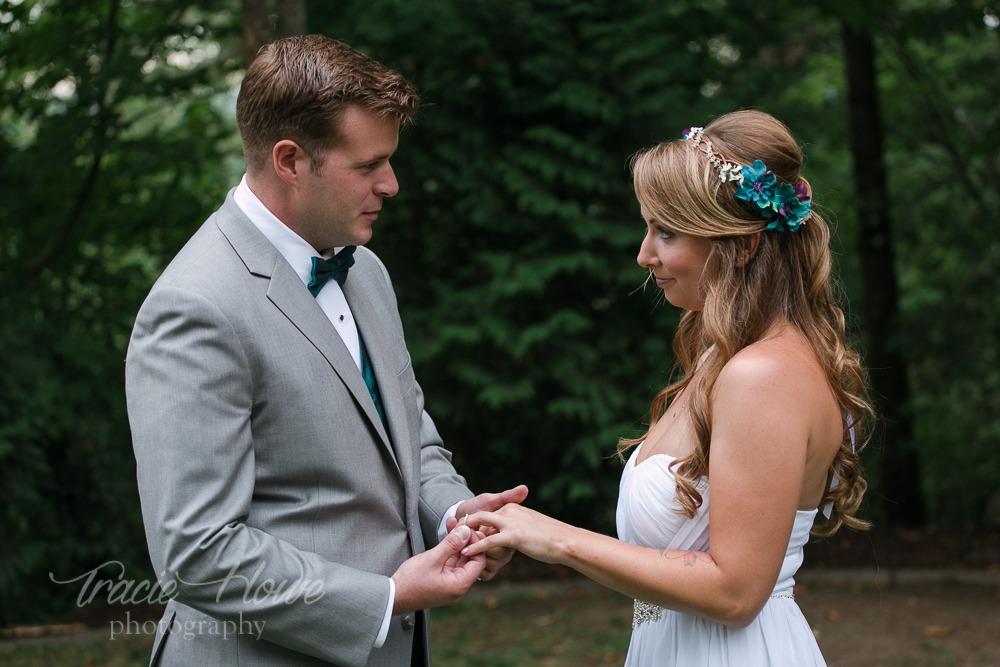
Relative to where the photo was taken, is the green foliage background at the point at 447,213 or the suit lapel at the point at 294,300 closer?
the suit lapel at the point at 294,300

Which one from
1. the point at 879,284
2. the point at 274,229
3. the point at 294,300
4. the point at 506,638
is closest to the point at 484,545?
the point at 294,300

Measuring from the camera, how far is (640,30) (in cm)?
657

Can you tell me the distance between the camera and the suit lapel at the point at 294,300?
2.11 metres

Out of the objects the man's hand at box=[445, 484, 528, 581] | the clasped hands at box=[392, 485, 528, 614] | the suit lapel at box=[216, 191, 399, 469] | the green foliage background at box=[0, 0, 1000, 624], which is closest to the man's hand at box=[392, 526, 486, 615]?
the clasped hands at box=[392, 485, 528, 614]

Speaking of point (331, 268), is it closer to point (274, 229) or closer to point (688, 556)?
point (274, 229)

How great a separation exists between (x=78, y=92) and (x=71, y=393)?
2.17m

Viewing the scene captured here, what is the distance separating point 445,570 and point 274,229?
99 centimetres

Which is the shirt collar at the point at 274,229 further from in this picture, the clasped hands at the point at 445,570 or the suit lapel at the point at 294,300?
the clasped hands at the point at 445,570

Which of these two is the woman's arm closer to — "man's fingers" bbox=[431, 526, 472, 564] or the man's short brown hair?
"man's fingers" bbox=[431, 526, 472, 564]

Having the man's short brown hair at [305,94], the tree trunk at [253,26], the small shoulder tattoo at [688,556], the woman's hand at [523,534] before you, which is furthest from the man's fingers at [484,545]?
the tree trunk at [253,26]

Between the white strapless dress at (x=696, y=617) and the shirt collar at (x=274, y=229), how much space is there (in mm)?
1111

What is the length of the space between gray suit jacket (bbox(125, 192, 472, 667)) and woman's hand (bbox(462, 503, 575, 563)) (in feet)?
0.68

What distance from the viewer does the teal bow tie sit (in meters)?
2.29

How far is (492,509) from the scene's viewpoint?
7.97 feet
